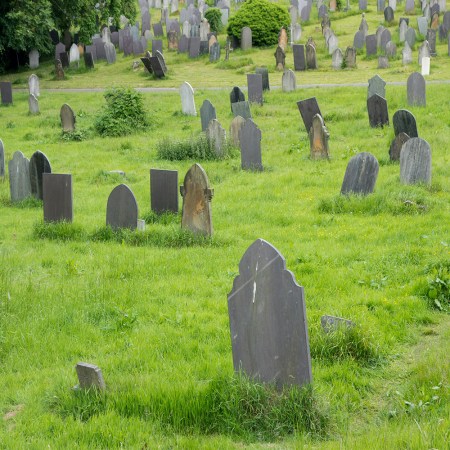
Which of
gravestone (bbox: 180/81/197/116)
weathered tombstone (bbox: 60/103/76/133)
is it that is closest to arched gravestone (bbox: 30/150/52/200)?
weathered tombstone (bbox: 60/103/76/133)

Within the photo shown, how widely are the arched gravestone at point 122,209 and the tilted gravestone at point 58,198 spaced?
71cm

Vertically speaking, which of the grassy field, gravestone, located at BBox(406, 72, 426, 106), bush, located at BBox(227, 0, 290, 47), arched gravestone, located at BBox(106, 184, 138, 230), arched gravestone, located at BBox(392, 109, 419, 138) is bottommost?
the grassy field

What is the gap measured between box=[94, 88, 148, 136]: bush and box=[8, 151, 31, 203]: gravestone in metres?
6.04

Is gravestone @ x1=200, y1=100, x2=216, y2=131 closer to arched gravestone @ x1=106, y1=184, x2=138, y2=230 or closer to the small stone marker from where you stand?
arched gravestone @ x1=106, y1=184, x2=138, y2=230

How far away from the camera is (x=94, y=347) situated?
6297 millimetres

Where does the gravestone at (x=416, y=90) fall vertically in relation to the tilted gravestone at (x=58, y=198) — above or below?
above

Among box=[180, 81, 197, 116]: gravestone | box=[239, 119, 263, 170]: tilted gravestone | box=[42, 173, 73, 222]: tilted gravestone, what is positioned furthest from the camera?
box=[180, 81, 197, 116]: gravestone

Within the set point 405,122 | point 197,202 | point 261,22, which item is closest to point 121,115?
point 405,122

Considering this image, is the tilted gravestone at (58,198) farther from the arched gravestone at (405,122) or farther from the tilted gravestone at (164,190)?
the arched gravestone at (405,122)

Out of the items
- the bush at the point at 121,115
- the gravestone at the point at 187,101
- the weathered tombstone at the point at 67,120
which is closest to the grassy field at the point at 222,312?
the bush at the point at 121,115

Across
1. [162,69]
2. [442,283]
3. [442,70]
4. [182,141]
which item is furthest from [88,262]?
[162,69]

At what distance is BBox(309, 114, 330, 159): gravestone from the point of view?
13.8 meters

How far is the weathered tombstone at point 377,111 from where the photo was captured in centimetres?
1591

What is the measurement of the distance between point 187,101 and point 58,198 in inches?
396
